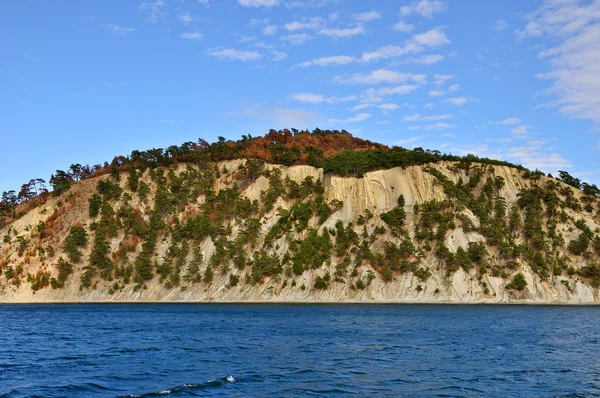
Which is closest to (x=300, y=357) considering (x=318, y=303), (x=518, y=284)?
(x=318, y=303)

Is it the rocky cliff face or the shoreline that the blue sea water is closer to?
the shoreline

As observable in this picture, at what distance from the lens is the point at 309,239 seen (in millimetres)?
103562

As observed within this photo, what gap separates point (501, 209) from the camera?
10744 centimetres

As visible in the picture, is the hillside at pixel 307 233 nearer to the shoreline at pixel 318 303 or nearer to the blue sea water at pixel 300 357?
the shoreline at pixel 318 303

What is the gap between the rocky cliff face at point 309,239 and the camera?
96.2 metres

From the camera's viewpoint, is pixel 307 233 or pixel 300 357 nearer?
pixel 300 357

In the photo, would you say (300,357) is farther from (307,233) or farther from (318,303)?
(307,233)

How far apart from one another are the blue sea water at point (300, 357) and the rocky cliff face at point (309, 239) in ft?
105

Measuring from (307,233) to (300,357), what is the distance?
6937 cm

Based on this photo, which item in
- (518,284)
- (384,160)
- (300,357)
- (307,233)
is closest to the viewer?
(300,357)

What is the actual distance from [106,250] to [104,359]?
7697cm

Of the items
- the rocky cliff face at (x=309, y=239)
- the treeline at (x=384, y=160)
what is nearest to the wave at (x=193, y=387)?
the rocky cliff face at (x=309, y=239)

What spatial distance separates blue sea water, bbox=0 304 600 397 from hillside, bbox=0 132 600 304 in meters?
32.5

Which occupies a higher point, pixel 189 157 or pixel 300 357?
pixel 189 157
